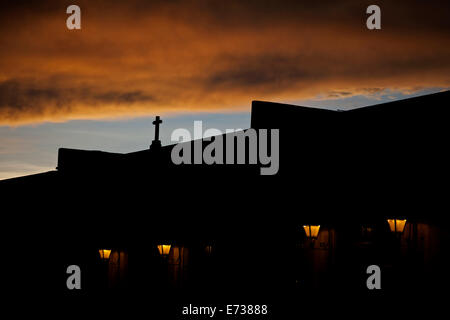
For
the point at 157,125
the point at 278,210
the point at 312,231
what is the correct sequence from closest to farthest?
the point at 312,231 → the point at 278,210 → the point at 157,125

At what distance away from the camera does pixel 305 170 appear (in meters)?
18.6

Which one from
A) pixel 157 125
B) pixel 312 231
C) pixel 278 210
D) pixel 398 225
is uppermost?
pixel 157 125

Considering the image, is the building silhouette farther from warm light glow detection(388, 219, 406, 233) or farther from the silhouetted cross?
the silhouetted cross

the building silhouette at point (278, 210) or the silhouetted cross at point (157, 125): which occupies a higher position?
the silhouetted cross at point (157, 125)

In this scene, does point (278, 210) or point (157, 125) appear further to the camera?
point (157, 125)

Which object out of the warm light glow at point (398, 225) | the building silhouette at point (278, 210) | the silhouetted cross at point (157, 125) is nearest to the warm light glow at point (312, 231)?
the building silhouette at point (278, 210)

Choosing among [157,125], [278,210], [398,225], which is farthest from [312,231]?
[157,125]

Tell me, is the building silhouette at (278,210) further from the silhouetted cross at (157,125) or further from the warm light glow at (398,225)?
the silhouetted cross at (157,125)

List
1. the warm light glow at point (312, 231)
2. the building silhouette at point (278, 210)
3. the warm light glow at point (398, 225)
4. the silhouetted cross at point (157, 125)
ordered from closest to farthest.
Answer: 1. the warm light glow at point (398, 225)
2. the building silhouette at point (278, 210)
3. the warm light glow at point (312, 231)
4. the silhouetted cross at point (157, 125)

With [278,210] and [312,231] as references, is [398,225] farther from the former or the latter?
[278,210]

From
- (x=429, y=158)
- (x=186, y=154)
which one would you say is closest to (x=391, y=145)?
(x=429, y=158)

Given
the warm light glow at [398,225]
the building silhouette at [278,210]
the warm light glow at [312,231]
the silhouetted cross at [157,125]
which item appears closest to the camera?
the warm light glow at [398,225]

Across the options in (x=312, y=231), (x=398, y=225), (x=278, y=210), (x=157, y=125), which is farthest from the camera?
(x=157, y=125)

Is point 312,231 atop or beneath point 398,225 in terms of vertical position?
beneath
